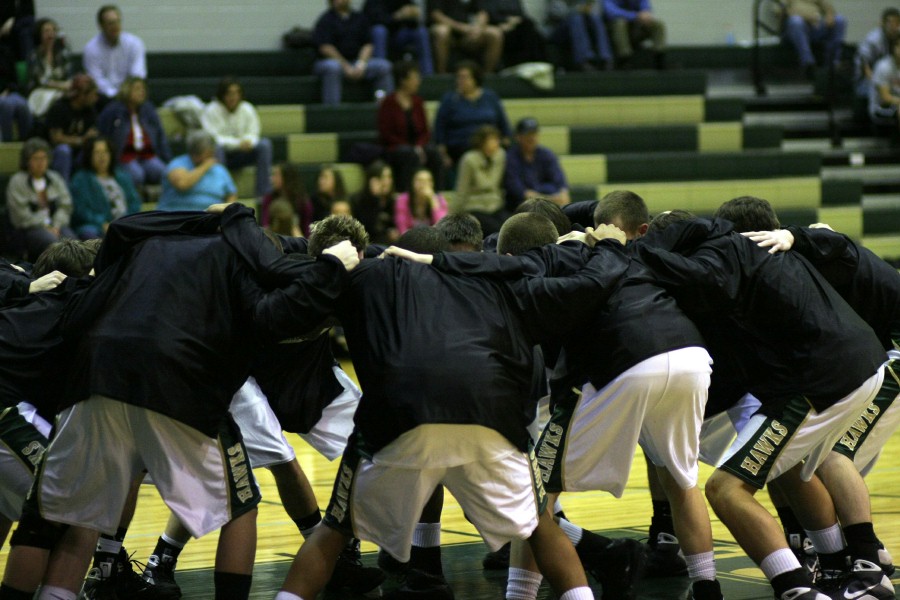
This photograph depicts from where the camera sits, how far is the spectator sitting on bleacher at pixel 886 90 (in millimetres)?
14055

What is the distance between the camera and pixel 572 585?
4.28 meters

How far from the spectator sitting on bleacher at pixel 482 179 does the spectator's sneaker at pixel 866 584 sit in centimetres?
657

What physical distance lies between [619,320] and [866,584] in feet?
4.53

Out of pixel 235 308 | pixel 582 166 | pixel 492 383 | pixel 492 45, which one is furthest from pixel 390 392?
pixel 492 45

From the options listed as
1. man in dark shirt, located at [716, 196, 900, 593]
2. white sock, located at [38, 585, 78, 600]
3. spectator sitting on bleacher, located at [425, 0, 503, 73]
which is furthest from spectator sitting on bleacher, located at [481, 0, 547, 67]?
white sock, located at [38, 585, 78, 600]

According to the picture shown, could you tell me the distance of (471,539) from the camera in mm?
6051

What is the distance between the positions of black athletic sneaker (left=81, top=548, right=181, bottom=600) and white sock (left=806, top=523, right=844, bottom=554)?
245cm

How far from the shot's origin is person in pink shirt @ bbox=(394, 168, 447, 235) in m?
10.8

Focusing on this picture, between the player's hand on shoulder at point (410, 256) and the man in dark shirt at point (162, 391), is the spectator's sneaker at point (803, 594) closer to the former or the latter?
the player's hand on shoulder at point (410, 256)

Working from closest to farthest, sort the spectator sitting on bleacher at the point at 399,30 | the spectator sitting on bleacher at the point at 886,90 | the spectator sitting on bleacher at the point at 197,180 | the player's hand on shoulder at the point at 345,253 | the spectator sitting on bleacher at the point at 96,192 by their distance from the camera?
the player's hand on shoulder at the point at 345,253 → the spectator sitting on bleacher at the point at 96,192 → the spectator sitting on bleacher at the point at 197,180 → the spectator sitting on bleacher at the point at 399,30 → the spectator sitting on bleacher at the point at 886,90

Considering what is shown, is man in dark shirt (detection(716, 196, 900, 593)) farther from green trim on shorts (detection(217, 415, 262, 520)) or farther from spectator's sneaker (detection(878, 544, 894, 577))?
green trim on shorts (detection(217, 415, 262, 520))

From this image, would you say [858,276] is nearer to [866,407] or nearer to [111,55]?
[866,407]

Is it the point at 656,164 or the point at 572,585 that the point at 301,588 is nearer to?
the point at 572,585

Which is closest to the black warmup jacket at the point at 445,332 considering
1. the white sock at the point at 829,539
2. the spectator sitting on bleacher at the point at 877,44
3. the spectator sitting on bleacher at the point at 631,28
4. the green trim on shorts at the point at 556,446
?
the green trim on shorts at the point at 556,446
